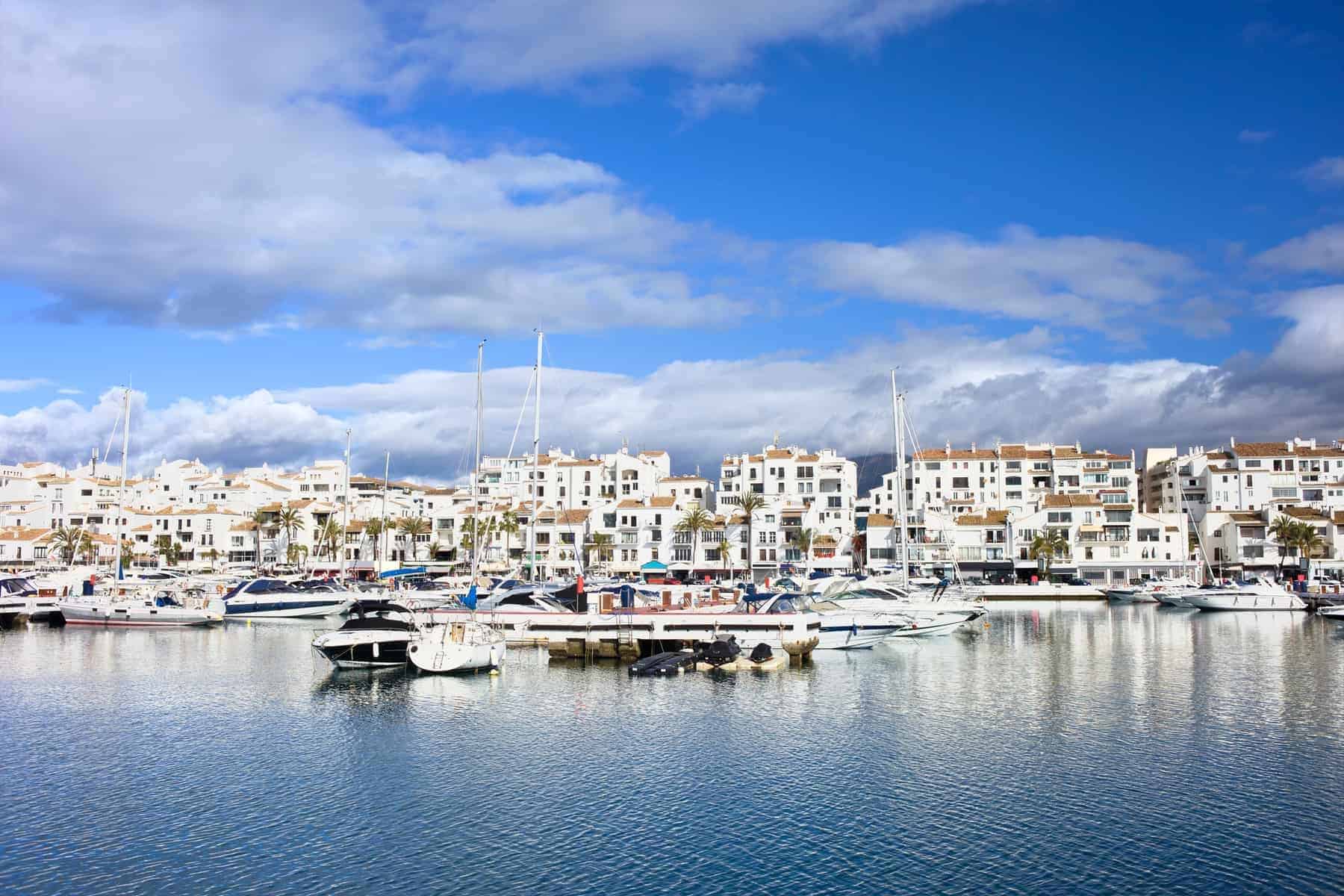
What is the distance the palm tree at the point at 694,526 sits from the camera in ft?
367

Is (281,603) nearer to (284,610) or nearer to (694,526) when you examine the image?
(284,610)

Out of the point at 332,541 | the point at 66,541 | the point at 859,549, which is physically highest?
the point at 66,541

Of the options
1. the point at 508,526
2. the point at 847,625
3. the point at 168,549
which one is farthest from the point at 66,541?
the point at 847,625

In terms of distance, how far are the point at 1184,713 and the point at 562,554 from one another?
294ft

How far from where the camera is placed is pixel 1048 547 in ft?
358

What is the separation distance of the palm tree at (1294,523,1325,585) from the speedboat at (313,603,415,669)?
97823 millimetres

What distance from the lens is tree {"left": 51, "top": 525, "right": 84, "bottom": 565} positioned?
118 m

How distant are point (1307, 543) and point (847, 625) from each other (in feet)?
269

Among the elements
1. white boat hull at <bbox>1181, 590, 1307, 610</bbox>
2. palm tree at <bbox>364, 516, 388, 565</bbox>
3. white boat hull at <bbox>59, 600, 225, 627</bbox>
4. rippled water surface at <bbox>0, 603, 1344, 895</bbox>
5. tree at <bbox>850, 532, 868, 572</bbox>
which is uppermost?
palm tree at <bbox>364, 516, 388, 565</bbox>

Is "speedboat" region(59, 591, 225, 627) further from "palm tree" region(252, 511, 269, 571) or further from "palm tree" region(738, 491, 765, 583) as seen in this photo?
"palm tree" region(738, 491, 765, 583)

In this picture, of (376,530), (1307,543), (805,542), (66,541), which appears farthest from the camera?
(376,530)

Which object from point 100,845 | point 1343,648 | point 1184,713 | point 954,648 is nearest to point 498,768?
point 100,845

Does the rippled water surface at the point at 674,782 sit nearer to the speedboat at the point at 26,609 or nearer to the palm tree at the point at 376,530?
the speedboat at the point at 26,609

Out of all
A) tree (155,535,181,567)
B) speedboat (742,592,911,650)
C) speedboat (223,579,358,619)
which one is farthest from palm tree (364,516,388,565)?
speedboat (742,592,911,650)
